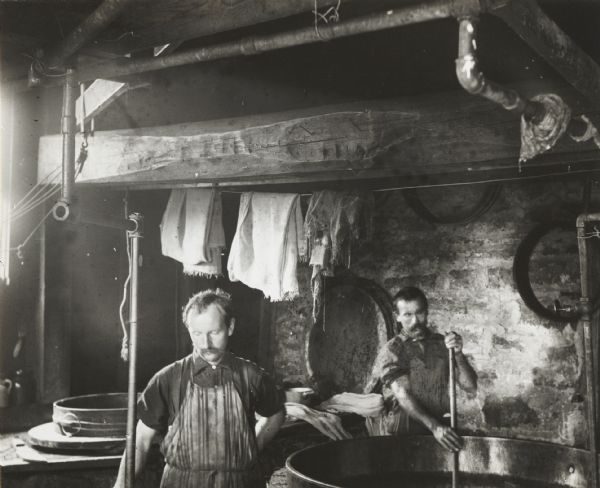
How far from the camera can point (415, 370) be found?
5715 millimetres

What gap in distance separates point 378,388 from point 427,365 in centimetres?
177

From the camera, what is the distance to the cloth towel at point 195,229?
Result: 584cm

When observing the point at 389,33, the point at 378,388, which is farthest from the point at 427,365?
the point at 389,33

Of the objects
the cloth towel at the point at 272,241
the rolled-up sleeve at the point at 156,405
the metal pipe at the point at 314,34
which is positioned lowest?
the rolled-up sleeve at the point at 156,405

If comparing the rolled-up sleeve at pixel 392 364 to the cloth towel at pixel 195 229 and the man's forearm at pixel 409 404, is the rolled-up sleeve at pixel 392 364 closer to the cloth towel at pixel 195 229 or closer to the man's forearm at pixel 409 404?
the man's forearm at pixel 409 404

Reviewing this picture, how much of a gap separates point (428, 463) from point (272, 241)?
2.13 meters

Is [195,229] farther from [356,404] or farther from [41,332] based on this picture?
[356,404]

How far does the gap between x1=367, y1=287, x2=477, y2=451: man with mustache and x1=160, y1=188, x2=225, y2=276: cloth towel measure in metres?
1.61

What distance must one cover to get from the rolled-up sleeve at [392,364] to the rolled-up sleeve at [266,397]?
1.49 meters

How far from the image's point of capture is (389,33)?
17.9 feet

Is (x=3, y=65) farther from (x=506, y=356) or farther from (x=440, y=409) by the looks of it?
(x=506, y=356)

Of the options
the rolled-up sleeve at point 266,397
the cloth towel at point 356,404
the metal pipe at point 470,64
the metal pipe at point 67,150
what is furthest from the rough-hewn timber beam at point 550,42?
the cloth towel at point 356,404

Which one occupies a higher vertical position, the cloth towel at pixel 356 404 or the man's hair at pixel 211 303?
the man's hair at pixel 211 303

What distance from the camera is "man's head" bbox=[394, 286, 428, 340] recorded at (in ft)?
18.6
